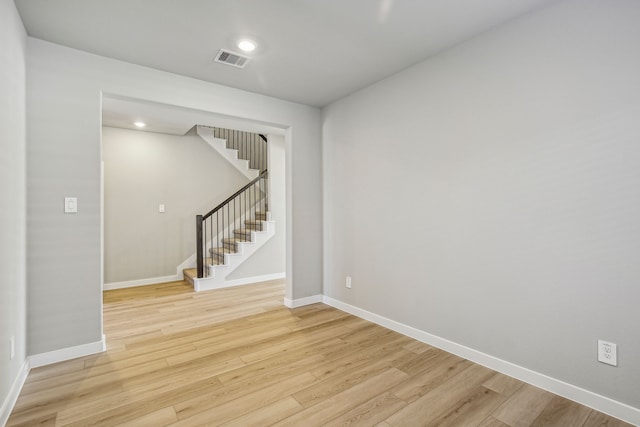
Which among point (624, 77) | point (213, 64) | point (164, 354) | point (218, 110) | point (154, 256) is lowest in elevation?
point (164, 354)

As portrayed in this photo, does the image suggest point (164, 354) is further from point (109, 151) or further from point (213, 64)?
point (109, 151)

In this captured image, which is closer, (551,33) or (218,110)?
(551,33)

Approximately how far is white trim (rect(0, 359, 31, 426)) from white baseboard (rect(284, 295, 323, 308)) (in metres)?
2.36

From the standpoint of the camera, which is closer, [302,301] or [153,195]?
[302,301]

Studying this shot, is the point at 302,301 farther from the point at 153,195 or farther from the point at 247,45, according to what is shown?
Result: the point at 153,195

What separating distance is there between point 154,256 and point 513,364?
5150mm

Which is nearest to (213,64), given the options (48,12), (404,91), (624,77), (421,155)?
(48,12)

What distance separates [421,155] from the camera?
287 centimetres

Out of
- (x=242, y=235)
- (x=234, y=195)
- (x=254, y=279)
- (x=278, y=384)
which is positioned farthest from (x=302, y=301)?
(x=234, y=195)

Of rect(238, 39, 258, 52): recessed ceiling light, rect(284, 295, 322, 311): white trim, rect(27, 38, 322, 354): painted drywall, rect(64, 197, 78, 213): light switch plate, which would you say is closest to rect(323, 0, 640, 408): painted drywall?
rect(284, 295, 322, 311): white trim

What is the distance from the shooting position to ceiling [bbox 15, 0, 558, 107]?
2.06 metres

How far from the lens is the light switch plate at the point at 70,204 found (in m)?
2.53

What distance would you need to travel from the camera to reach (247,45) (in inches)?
99.7

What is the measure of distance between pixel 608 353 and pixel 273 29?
300cm
